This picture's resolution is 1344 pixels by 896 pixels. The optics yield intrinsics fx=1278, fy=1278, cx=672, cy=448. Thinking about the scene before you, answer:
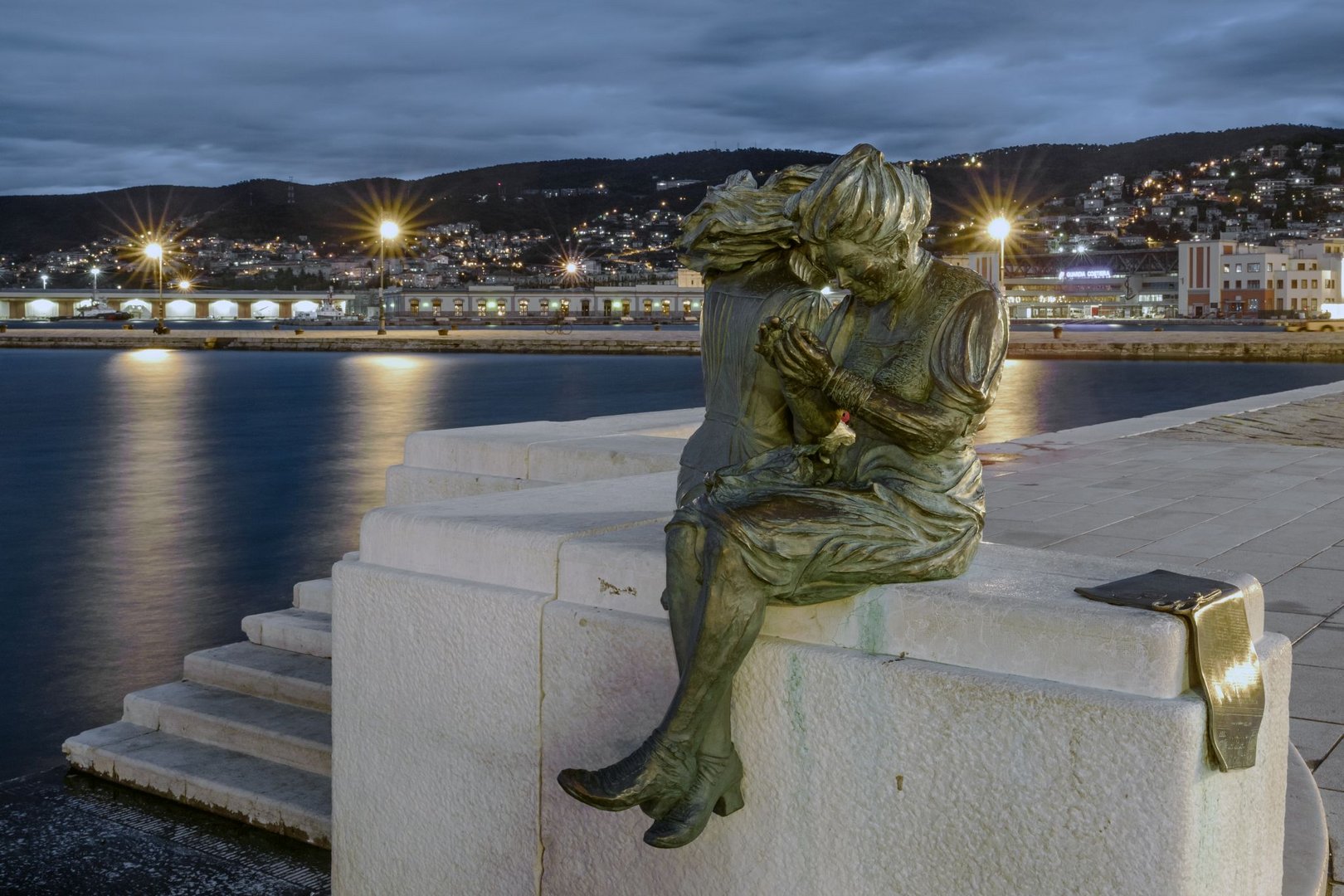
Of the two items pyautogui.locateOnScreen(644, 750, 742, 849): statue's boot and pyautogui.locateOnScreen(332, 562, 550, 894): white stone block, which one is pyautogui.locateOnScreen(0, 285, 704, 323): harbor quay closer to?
pyautogui.locateOnScreen(332, 562, 550, 894): white stone block

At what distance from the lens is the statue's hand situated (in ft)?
9.33

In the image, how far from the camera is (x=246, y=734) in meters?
5.37

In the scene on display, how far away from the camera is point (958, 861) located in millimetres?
2779

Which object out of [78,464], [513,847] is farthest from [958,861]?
[78,464]

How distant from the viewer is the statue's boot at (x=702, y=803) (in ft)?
9.21

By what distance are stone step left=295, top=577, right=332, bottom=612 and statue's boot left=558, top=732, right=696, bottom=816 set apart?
3.81 m

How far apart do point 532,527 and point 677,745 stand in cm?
96

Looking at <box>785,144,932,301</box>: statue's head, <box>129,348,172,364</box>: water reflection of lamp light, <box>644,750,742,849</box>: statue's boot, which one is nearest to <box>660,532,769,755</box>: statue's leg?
<box>644,750,742,849</box>: statue's boot

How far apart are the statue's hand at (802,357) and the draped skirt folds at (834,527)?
0.87 feet

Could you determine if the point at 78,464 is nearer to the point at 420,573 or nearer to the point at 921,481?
the point at 420,573

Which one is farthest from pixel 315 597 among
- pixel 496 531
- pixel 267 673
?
pixel 496 531

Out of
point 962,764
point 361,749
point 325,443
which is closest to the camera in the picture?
point 962,764

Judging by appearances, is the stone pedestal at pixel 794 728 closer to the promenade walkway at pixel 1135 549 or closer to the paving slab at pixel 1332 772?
the promenade walkway at pixel 1135 549

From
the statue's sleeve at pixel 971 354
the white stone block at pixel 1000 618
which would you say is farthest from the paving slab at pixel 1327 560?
the statue's sleeve at pixel 971 354
